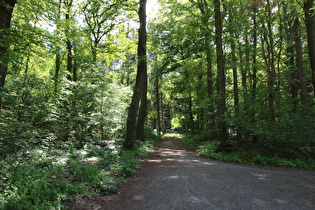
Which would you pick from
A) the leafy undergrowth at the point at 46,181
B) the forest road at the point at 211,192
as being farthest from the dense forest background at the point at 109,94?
the forest road at the point at 211,192

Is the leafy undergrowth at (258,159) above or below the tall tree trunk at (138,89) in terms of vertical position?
below

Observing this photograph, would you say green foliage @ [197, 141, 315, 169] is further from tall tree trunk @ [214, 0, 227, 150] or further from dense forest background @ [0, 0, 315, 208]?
tall tree trunk @ [214, 0, 227, 150]

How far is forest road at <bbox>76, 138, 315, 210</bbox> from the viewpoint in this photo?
3.71 metres

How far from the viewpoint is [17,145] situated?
509 centimetres

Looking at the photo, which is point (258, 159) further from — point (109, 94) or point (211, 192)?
point (109, 94)

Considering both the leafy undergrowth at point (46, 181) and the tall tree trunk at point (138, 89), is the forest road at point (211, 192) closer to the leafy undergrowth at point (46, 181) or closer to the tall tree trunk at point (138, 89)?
the leafy undergrowth at point (46, 181)

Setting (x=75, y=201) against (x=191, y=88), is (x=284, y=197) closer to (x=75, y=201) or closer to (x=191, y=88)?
(x=75, y=201)

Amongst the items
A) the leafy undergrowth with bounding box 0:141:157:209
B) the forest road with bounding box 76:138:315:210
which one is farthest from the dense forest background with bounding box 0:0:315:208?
the forest road with bounding box 76:138:315:210

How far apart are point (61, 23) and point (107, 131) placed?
6578 millimetres

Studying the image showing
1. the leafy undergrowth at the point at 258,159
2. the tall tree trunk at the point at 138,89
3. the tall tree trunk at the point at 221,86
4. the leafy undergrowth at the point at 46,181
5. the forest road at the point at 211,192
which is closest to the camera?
the leafy undergrowth at the point at 46,181

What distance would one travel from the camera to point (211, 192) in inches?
170

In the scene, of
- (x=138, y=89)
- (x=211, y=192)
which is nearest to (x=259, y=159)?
(x=211, y=192)

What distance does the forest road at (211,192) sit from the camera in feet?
12.2

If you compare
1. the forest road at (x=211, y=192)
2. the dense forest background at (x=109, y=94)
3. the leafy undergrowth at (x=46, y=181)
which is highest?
the dense forest background at (x=109, y=94)
